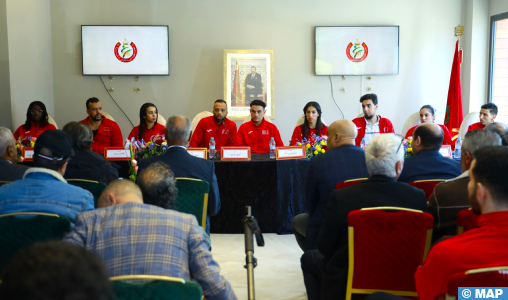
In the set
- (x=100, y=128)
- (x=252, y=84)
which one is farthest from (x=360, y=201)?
(x=252, y=84)

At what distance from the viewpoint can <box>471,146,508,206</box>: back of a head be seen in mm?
1144

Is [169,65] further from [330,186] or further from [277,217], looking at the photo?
[330,186]

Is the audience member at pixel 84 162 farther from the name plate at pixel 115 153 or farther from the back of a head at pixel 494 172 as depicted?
the back of a head at pixel 494 172

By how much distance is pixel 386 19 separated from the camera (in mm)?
6004

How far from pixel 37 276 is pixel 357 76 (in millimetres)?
5993

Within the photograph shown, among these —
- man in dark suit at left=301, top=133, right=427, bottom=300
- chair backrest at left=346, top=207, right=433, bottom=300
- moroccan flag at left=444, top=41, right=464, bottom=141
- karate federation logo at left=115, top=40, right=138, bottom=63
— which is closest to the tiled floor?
man in dark suit at left=301, top=133, right=427, bottom=300

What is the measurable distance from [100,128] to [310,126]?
257cm

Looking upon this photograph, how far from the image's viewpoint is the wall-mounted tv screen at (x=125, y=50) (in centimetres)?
580

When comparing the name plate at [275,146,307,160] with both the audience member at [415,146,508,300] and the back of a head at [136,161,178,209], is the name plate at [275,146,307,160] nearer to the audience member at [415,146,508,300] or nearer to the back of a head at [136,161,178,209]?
the back of a head at [136,161,178,209]

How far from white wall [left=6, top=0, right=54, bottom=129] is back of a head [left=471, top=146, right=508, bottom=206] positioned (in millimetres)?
5345

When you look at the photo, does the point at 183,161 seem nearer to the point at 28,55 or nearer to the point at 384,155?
the point at 384,155

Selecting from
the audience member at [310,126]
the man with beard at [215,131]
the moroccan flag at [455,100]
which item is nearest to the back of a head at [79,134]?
the man with beard at [215,131]

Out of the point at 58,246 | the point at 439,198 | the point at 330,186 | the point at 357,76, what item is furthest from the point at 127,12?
the point at 58,246

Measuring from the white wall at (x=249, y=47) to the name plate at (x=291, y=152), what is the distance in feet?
7.91
